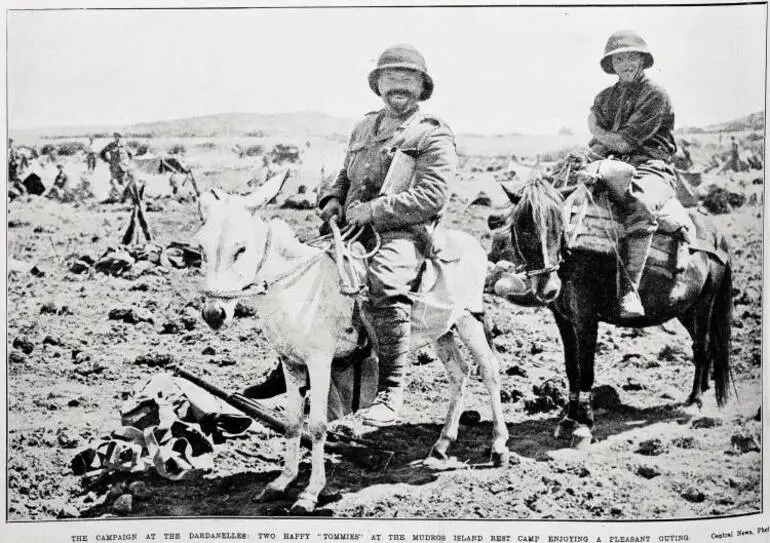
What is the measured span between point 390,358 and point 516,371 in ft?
3.29

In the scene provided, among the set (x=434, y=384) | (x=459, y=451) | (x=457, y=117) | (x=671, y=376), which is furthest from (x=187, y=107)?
(x=671, y=376)

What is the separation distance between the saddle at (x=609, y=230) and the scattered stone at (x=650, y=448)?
105 centimetres

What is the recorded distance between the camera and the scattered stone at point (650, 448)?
6.57 metres

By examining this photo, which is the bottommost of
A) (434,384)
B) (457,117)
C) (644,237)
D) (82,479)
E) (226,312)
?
(82,479)

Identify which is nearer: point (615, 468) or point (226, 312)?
point (226, 312)

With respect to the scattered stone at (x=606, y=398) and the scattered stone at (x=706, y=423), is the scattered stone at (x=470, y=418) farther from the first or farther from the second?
the scattered stone at (x=706, y=423)

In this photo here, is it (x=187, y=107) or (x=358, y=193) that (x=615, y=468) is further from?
(x=187, y=107)

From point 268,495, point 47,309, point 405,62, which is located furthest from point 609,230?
point 47,309

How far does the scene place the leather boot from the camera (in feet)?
21.7

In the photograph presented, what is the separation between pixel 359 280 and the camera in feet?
20.1

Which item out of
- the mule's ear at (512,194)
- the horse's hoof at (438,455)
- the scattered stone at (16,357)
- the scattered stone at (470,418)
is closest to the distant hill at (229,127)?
the mule's ear at (512,194)

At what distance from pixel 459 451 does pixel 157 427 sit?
188 cm

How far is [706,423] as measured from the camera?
21.9ft

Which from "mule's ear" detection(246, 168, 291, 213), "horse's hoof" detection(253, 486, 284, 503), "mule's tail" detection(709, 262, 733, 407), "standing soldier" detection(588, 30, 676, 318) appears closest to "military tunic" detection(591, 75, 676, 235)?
"standing soldier" detection(588, 30, 676, 318)
